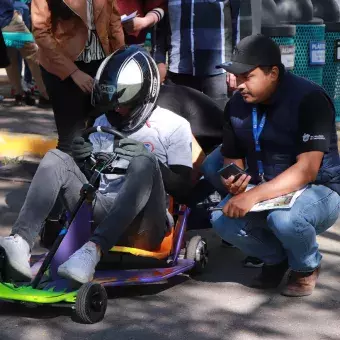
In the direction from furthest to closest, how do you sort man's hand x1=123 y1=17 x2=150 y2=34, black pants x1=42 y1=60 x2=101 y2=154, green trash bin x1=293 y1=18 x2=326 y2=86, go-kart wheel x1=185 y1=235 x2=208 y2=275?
green trash bin x1=293 y1=18 x2=326 y2=86
man's hand x1=123 y1=17 x2=150 y2=34
black pants x1=42 y1=60 x2=101 y2=154
go-kart wheel x1=185 y1=235 x2=208 y2=275

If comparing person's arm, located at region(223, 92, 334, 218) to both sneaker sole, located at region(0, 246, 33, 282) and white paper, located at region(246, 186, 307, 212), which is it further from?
sneaker sole, located at region(0, 246, 33, 282)

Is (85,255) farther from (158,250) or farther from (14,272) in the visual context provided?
(158,250)

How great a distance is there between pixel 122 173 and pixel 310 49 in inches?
175

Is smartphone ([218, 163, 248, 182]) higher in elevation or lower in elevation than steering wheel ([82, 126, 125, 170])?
lower

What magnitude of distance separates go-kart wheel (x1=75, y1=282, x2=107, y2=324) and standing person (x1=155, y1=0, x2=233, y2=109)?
→ 2.12m

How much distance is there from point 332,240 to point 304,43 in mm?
3486

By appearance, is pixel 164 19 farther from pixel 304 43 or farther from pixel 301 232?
pixel 304 43

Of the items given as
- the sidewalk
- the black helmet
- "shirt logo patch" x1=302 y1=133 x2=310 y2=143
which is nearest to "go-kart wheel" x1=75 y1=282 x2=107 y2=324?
the black helmet

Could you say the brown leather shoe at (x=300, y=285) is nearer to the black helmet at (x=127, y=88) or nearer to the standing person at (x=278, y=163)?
the standing person at (x=278, y=163)

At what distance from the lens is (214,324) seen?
185 inches

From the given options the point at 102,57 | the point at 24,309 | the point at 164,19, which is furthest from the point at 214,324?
the point at 164,19

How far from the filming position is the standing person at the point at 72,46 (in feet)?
19.1

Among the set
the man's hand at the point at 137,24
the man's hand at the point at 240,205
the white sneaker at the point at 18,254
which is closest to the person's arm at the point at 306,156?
the man's hand at the point at 240,205

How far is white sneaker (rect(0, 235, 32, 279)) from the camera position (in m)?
4.68
